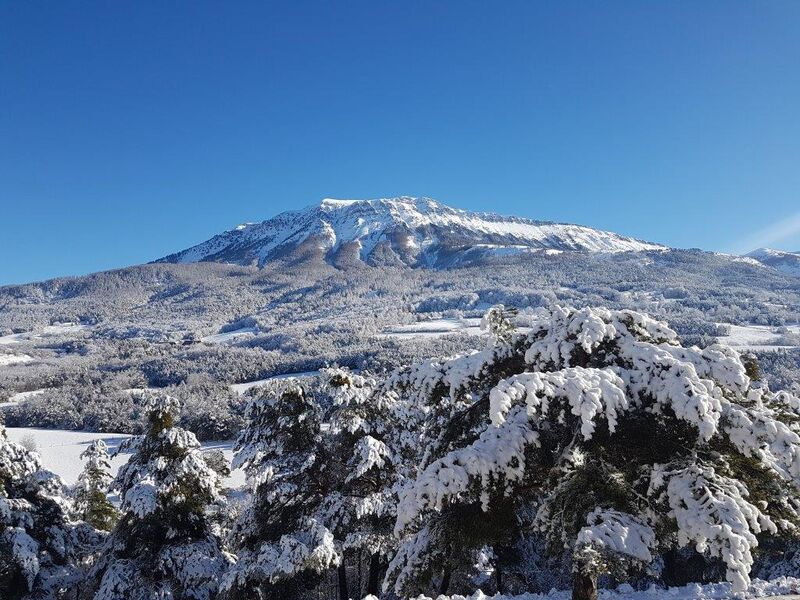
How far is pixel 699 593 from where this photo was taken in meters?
A: 6.79

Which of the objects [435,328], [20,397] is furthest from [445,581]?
[435,328]

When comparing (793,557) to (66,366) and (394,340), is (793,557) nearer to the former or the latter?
(394,340)

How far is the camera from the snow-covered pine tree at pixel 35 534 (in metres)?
11.2

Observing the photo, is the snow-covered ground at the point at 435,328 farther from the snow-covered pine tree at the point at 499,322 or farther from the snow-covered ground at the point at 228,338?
the snow-covered pine tree at the point at 499,322

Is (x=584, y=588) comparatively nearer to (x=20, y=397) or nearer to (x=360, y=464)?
(x=360, y=464)

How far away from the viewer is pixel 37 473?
41.9 ft

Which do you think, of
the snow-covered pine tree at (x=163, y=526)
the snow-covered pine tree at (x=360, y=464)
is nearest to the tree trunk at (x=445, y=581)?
the snow-covered pine tree at (x=360, y=464)

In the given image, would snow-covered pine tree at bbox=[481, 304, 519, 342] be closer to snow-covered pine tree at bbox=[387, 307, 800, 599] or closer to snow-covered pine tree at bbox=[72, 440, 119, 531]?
snow-covered pine tree at bbox=[387, 307, 800, 599]

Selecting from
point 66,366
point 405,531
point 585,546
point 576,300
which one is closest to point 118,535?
point 405,531

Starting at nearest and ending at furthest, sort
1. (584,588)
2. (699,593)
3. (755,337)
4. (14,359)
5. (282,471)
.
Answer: (584,588)
(699,593)
(282,471)
(755,337)
(14,359)

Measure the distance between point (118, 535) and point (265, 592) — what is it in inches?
157

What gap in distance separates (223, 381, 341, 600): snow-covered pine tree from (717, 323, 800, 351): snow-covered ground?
114m

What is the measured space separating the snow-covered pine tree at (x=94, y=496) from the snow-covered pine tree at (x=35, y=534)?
5.95 metres

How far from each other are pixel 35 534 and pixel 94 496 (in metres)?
7.39
